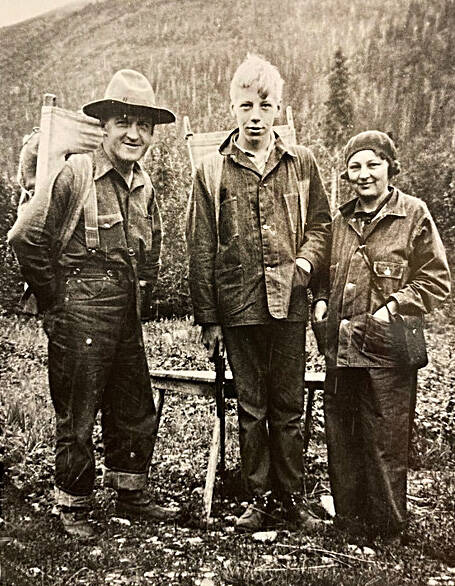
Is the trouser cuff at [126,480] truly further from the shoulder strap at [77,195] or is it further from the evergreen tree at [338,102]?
the evergreen tree at [338,102]

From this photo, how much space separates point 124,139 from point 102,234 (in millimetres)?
552

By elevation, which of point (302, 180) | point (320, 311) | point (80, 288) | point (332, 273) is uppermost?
point (302, 180)

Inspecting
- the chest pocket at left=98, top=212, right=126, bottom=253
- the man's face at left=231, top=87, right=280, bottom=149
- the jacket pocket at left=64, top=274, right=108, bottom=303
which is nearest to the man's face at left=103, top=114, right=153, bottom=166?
the chest pocket at left=98, top=212, right=126, bottom=253

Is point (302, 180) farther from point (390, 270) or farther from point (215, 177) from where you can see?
point (390, 270)

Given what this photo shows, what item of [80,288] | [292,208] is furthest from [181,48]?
[80,288]

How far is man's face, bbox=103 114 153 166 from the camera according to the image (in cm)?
357

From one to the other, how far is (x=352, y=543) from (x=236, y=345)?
1173 mm

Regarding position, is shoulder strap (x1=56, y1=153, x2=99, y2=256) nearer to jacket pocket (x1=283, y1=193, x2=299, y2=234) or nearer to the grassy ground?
the grassy ground

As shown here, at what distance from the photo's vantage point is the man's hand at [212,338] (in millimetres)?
3520

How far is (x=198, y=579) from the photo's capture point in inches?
118

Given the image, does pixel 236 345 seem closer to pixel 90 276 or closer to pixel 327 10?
pixel 90 276

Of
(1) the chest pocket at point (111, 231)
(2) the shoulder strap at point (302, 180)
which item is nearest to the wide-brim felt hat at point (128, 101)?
(1) the chest pocket at point (111, 231)

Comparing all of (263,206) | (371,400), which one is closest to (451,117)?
(263,206)

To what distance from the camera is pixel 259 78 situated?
3414mm
